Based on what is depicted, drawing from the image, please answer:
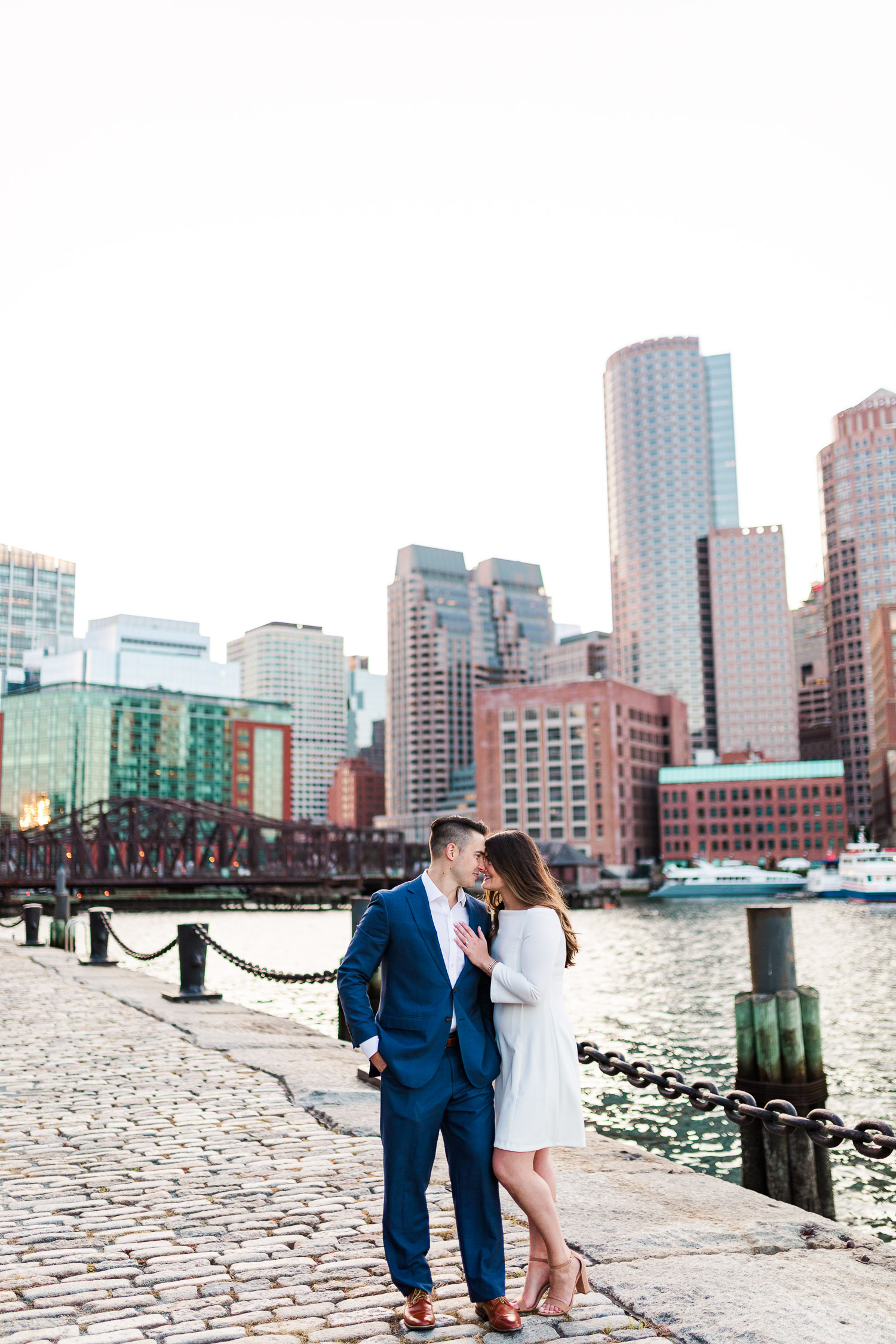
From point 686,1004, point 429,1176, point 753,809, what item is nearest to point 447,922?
point 429,1176

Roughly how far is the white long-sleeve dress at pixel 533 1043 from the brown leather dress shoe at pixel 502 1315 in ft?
2.03

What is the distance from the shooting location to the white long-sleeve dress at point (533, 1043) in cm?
485

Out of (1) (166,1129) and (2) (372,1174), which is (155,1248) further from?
(1) (166,1129)

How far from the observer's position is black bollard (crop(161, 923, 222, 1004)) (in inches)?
674

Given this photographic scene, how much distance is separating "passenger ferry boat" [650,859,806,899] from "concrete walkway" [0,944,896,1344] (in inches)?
4334

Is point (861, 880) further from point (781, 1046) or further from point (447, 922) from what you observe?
point (447, 922)

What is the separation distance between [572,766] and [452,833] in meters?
149

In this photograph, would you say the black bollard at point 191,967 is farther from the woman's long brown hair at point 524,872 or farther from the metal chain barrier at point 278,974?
the woman's long brown hair at point 524,872

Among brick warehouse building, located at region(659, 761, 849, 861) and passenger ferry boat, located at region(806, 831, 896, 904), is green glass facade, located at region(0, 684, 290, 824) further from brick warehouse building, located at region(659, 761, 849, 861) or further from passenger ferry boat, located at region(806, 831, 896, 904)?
passenger ferry boat, located at region(806, 831, 896, 904)

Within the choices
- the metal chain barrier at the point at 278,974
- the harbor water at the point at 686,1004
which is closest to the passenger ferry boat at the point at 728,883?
the harbor water at the point at 686,1004

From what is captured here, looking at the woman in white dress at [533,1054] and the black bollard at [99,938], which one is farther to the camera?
the black bollard at [99,938]

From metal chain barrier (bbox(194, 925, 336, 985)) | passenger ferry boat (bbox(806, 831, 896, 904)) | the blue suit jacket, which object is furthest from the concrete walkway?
passenger ferry boat (bbox(806, 831, 896, 904))

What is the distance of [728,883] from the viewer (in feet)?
378

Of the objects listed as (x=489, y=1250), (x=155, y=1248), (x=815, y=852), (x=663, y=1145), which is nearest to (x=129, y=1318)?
(x=155, y=1248)
